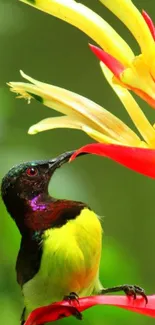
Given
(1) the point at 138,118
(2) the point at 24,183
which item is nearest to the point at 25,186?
(2) the point at 24,183

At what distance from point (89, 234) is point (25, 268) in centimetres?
6

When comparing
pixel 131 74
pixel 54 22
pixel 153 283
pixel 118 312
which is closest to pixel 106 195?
pixel 153 283

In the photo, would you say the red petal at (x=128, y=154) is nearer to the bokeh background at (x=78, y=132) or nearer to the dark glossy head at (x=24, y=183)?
the dark glossy head at (x=24, y=183)

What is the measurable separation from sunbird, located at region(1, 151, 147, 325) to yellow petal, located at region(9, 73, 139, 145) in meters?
→ 0.07

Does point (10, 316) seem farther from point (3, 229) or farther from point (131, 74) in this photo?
point (131, 74)

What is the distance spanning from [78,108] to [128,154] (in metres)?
0.05

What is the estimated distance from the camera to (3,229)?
3.64 feet

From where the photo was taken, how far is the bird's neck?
0.53 meters

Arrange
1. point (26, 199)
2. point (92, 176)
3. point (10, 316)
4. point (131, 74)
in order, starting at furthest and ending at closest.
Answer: point (92, 176) → point (10, 316) → point (26, 199) → point (131, 74)

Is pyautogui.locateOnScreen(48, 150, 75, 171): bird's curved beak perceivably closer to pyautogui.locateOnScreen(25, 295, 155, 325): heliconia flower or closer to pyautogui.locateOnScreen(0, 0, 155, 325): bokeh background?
pyautogui.locateOnScreen(25, 295, 155, 325): heliconia flower

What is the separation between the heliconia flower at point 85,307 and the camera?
0.44 metres

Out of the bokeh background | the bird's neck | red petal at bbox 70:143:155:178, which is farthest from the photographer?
the bokeh background

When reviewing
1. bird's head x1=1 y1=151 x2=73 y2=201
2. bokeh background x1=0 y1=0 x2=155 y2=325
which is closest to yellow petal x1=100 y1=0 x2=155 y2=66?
bird's head x1=1 y1=151 x2=73 y2=201

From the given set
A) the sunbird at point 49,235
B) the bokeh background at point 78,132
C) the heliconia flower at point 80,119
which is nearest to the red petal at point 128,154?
the heliconia flower at point 80,119
